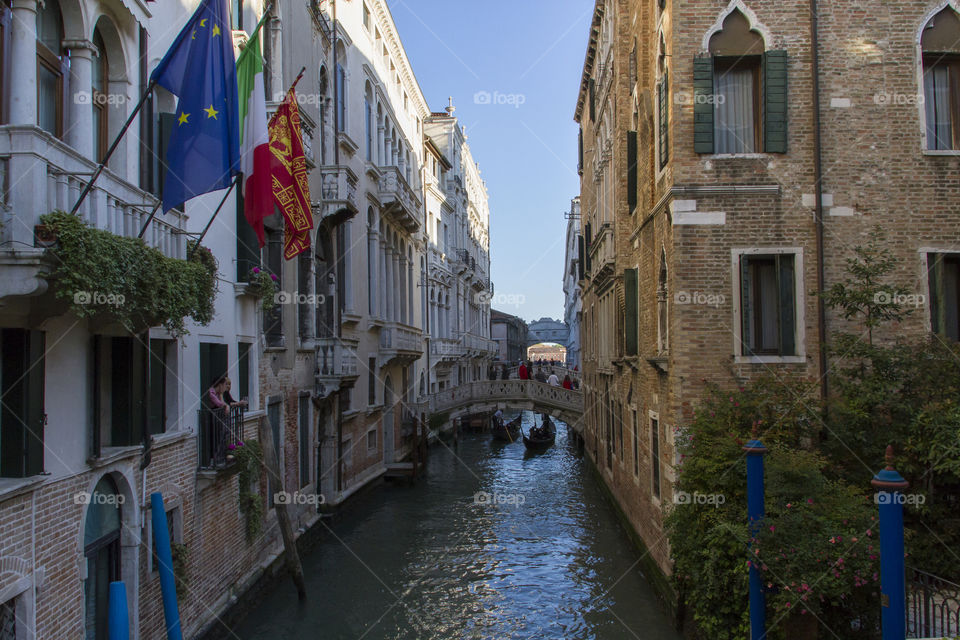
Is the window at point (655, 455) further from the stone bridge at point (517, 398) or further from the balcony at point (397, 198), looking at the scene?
the stone bridge at point (517, 398)

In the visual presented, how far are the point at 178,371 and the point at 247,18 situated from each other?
226 inches

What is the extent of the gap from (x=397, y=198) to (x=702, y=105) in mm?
11970

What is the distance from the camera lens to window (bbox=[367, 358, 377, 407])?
1942cm

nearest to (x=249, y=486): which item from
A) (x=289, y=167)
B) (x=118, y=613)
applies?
(x=289, y=167)

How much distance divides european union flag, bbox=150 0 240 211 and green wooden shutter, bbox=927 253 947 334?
27.3ft

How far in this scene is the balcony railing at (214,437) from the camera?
886 centimetres

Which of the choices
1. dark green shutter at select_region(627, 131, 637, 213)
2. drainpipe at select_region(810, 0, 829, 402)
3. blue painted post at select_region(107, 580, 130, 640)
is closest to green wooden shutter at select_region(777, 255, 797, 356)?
drainpipe at select_region(810, 0, 829, 402)

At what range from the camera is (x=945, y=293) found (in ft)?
30.9

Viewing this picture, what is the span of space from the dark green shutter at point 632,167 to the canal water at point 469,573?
6050 millimetres

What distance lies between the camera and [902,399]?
8352mm

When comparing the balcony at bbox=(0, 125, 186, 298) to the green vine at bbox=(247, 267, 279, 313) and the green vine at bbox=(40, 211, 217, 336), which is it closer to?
the green vine at bbox=(40, 211, 217, 336)

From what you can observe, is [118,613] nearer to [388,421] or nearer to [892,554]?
[892,554]

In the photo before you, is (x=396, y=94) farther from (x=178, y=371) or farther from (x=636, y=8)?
(x=178, y=371)

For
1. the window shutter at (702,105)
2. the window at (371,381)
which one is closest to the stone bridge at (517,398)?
the window at (371,381)
